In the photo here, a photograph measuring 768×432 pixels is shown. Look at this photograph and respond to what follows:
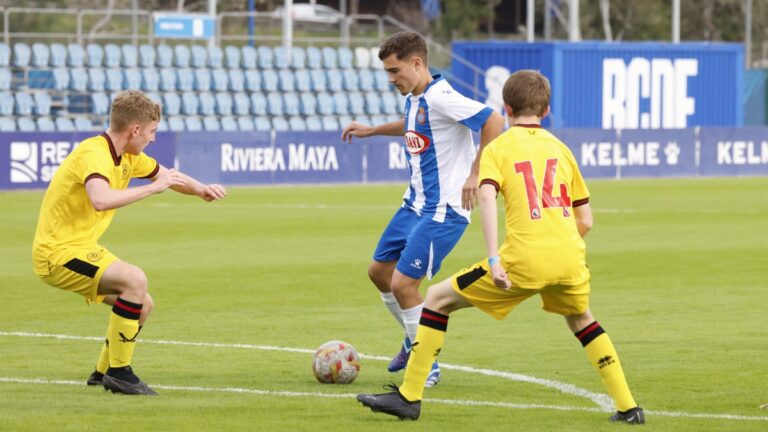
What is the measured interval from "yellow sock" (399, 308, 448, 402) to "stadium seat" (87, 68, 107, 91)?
25.4 meters

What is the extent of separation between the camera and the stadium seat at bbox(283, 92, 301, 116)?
34812 mm

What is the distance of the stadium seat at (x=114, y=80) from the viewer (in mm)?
→ 31984

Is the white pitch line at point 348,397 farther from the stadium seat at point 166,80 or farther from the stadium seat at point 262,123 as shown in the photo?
the stadium seat at point 262,123

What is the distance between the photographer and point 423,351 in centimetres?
736

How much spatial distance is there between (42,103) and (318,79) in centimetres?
781

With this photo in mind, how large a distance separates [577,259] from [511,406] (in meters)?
1.13

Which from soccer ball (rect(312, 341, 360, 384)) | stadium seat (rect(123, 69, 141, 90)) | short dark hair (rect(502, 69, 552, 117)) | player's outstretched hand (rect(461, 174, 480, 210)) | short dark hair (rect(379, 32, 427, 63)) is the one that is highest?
short dark hair (rect(379, 32, 427, 63))

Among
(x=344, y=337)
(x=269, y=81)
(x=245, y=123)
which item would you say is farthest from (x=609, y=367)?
(x=269, y=81)

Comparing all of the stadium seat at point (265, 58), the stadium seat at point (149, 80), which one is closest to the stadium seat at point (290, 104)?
the stadium seat at point (265, 58)

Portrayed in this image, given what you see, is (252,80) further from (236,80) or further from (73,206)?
(73,206)

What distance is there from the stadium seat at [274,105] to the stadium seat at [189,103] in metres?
1.98

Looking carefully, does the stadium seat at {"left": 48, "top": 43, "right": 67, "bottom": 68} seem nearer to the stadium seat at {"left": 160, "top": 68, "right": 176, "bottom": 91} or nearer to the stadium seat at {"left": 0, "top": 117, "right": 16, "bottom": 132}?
the stadium seat at {"left": 160, "top": 68, "right": 176, "bottom": 91}

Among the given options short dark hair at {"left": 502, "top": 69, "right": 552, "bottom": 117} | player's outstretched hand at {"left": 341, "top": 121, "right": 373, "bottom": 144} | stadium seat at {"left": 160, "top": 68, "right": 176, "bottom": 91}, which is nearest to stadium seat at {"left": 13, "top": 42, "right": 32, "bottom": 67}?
stadium seat at {"left": 160, "top": 68, "right": 176, "bottom": 91}

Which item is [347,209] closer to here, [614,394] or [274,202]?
[274,202]
